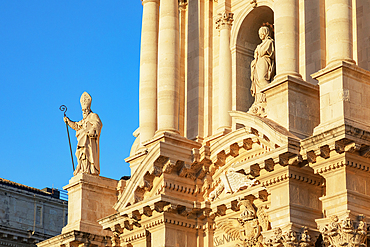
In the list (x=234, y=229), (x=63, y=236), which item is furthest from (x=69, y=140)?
(x=234, y=229)

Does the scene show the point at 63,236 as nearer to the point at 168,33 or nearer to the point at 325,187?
the point at 168,33

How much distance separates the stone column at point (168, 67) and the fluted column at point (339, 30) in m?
5.74

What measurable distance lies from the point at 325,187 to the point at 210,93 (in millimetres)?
7307

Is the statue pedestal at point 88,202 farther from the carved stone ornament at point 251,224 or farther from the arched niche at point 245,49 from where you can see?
the carved stone ornament at point 251,224

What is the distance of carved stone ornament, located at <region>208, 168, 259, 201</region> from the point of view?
22.5 metres

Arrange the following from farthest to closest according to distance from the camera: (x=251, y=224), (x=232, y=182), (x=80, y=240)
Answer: (x=80, y=240), (x=232, y=182), (x=251, y=224)

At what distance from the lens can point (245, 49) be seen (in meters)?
27.0

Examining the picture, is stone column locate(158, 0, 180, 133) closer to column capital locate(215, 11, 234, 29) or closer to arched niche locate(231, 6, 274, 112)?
column capital locate(215, 11, 234, 29)

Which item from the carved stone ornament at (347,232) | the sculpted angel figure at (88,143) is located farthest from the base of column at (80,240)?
the carved stone ornament at (347,232)

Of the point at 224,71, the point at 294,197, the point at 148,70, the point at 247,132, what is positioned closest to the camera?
the point at 294,197

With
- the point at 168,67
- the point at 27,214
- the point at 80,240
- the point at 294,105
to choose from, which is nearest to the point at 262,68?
the point at 168,67

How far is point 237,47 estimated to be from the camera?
2675 centimetres

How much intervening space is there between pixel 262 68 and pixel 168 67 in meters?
2.94

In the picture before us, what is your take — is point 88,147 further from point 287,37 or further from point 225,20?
point 287,37
